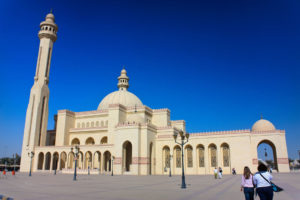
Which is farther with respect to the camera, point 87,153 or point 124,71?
point 124,71

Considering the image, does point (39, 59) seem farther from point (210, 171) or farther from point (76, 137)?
point (210, 171)

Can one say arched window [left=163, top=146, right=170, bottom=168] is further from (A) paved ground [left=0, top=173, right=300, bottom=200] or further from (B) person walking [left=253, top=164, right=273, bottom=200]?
(B) person walking [left=253, top=164, right=273, bottom=200]

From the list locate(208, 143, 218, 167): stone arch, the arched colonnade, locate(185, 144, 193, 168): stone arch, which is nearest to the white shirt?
locate(208, 143, 218, 167): stone arch

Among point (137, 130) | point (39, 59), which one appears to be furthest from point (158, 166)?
point (39, 59)

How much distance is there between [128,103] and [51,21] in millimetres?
19696

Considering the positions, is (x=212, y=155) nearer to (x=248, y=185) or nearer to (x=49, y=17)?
(x=248, y=185)

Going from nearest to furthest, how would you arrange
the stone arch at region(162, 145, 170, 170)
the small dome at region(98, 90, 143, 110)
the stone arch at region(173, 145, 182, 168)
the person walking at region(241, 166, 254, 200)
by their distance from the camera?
the person walking at region(241, 166, 254, 200)
the stone arch at region(173, 145, 182, 168)
the stone arch at region(162, 145, 170, 170)
the small dome at region(98, 90, 143, 110)

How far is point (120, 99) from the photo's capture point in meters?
45.0

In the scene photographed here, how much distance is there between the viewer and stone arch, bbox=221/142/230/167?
33594 mm

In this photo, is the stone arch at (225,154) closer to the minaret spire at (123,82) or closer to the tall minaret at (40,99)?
the minaret spire at (123,82)

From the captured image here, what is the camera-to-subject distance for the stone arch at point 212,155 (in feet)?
113

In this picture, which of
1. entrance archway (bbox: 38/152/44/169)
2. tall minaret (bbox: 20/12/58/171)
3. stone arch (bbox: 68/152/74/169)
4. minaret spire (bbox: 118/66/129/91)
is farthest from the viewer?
minaret spire (bbox: 118/66/129/91)

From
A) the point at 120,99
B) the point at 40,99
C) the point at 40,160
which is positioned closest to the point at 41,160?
the point at 40,160

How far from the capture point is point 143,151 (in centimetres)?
3322
